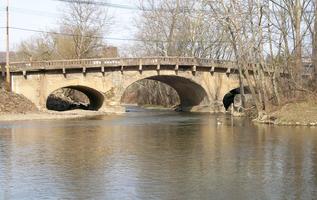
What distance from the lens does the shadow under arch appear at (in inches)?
2453

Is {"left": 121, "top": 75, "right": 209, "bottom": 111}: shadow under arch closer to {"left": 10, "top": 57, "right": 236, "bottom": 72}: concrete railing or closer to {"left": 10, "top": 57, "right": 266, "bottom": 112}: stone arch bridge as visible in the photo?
{"left": 10, "top": 57, "right": 266, "bottom": 112}: stone arch bridge

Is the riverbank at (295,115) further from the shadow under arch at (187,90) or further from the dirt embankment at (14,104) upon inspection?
the shadow under arch at (187,90)

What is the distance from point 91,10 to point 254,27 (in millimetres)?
37120

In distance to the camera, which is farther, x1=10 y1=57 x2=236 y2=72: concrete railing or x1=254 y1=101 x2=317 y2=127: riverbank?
x1=10 y1=57 x2=236 y2=72: concrete railing

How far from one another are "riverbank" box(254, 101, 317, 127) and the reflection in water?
729 cm

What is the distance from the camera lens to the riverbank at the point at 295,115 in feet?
114

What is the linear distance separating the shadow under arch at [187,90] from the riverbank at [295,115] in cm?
2364

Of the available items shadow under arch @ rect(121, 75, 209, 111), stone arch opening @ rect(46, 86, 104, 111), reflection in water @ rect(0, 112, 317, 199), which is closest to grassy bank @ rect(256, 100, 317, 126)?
reflection in water @ rect(0, 112, 317, 199)

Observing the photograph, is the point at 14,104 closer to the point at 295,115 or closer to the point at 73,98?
the point at 295,115

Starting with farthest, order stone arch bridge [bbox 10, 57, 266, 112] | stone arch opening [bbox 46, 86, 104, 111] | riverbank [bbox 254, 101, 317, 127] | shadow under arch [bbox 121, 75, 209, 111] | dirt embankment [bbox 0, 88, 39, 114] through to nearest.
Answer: shadow under arch [bbox 121, 75, 209, 111] → stone arch opening [bbox 46, 86, 104, 111] → stone arch bridge [bbox 10, 57, 266, 112] → dirt embankment [bbox 0, 88, 39, 114] → riverbank [bbox 254, 101, 317, 127]

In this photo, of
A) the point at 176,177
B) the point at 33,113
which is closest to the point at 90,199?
the point at 176,177

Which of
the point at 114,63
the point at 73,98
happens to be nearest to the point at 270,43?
the point at 114,63

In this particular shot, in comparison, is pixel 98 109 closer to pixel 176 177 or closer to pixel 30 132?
pixel 30 132

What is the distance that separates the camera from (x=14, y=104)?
160ft
